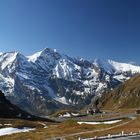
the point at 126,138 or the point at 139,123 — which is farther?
the point at 139,123

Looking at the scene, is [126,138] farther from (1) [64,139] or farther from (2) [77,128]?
(2) [77,128]

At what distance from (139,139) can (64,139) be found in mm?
22844

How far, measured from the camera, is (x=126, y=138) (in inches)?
4230

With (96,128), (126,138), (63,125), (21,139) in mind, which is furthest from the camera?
(63,125)

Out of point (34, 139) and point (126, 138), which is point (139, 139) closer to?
point (126, 138)

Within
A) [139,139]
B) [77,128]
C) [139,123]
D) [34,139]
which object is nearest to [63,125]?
[77,128]

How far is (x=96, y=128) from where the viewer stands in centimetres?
15638

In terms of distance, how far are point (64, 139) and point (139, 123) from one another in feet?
198

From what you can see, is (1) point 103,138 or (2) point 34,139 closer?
(1) point 103,138

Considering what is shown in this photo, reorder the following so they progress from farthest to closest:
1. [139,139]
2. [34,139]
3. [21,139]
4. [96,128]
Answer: [96,128], [21,139], [34,139], [139,139]

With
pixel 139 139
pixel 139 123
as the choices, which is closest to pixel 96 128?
pixel 139 123

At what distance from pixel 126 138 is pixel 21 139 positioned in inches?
1736

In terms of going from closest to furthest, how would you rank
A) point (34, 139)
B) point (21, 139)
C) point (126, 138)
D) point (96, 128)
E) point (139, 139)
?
point (139, 139)
point (126, 138)
point (34, 139)
point (21, 139)
point (96, 128)

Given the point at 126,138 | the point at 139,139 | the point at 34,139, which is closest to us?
the point at 139,139
